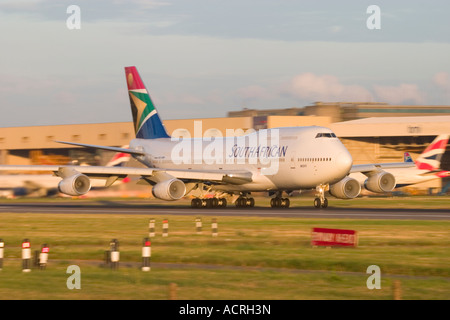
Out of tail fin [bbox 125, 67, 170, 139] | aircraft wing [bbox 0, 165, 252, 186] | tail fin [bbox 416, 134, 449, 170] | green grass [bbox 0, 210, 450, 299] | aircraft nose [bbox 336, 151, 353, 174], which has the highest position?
tail fin [bbox 125, 67, 170, 139]

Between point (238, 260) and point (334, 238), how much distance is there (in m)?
4.97

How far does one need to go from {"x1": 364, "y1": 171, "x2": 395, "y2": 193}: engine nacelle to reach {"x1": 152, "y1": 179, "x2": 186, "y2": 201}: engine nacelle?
47.8ft

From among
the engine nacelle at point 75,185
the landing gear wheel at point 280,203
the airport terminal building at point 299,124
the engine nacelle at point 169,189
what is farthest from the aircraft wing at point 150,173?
the airport terminal building at point 299,124

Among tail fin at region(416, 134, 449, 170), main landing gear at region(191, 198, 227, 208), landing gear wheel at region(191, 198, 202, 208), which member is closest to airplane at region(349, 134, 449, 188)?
tail fin at region(416, 134, 449, 170)

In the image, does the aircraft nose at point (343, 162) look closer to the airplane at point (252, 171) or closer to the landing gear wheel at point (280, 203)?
the airplane at point (252, 171)

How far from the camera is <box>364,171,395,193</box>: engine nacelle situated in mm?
56188

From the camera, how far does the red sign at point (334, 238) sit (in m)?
28.2

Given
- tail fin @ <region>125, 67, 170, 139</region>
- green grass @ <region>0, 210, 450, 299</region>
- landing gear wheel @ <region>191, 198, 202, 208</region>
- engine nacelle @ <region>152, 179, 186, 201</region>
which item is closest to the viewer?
green grass @ <region>0, 210, 450, 299</region>

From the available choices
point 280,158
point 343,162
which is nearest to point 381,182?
point 343,162

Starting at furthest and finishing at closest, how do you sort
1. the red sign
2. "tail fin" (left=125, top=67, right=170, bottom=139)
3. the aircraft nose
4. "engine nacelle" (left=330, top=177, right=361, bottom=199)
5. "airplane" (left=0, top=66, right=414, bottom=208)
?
"tail fin" (left=125, top=67, right=170, bottom=139)
"engine nacelle" (left=330, top=177, right=361, bottom=199)
"airplane" (left=0, top=66, right=414, bottom=208)
the aircraft nose
the red sign

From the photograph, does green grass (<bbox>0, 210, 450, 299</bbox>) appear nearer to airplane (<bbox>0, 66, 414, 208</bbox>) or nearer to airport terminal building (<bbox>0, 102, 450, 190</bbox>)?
airplane (<bbox>0, 66, 414, 208</bbox>)

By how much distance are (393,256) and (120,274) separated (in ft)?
31.5
